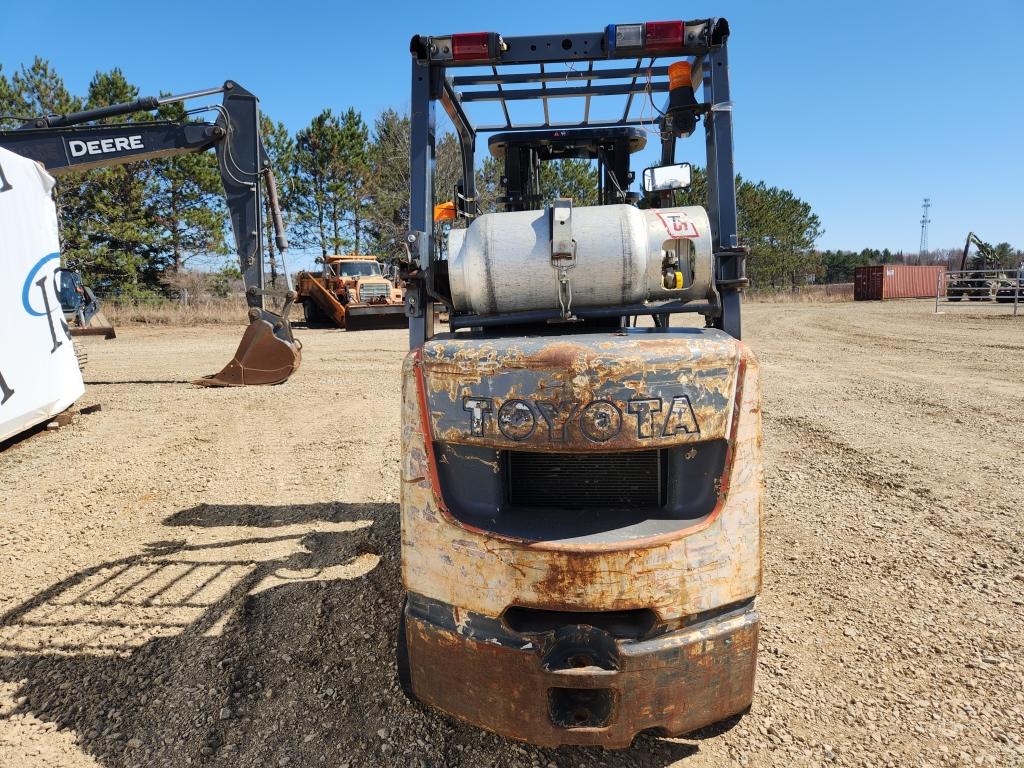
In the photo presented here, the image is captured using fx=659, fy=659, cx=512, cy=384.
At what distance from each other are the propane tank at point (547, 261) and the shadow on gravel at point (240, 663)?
5.74 ft

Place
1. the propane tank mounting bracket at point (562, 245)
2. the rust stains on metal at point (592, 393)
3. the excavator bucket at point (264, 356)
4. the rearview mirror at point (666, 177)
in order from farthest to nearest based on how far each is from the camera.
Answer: the excavator bucket at point (264, 356), the rearview mirror at point (666, 177), the propane tank mounting bracket at point (562, 245), the rust stains on metal at point (592, 393)

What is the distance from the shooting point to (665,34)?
281 centimetres

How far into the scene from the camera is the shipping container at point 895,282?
37.9 metres

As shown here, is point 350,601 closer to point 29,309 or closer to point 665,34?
point 665,34

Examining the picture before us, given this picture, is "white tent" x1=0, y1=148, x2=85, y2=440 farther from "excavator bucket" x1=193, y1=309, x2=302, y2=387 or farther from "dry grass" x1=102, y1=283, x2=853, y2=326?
"dry grass" x1=102, y1=283, x2=853, y2=326

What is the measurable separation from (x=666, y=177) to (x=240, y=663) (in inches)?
120

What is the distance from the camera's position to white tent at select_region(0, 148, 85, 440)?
270 inches

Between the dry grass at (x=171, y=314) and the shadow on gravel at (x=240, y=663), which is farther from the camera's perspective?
the dry grass at (x=171, y=314)

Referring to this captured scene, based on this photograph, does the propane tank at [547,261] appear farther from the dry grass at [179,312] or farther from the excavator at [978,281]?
the dry grass at [179,312]

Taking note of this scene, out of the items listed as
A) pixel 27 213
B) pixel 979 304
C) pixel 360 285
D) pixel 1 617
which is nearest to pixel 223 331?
pixel 360 285

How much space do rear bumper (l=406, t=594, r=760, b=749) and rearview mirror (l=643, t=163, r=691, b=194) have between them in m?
1.87

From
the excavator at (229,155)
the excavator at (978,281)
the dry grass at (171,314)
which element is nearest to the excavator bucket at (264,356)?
the excavator at (229,155)

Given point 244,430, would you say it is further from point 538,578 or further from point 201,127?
point 538,578

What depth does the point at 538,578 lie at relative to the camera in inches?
81.4
